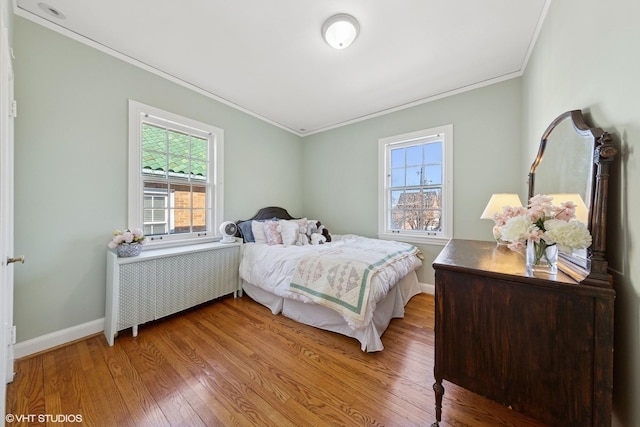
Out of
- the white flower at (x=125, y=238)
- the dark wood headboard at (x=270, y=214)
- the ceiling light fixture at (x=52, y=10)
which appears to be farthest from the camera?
the dark wood headboard at (x=270, y=214)

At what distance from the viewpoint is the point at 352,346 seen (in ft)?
6.31

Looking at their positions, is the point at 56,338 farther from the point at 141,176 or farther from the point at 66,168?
the point at 141,176

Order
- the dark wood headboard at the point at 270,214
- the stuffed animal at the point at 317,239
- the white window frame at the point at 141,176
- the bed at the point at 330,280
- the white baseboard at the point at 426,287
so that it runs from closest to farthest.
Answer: the bed at the point at 330,280, the white window frame at the point at 141,176, the white baseboard at the point at 426,287, the stuffed animal at the point at 317,239, the dark wood headboard at the point at 270,214

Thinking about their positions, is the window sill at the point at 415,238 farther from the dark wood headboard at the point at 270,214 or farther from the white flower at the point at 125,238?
the white flower at the point at 125,238

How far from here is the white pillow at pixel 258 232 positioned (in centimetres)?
308

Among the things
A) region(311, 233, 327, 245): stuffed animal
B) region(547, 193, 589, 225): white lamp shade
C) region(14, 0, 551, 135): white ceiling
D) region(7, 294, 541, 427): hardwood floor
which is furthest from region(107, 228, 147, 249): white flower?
region(547, 193, 589, 225): white lamp shade

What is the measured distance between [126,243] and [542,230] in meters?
2.96

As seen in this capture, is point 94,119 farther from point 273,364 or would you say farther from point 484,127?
point 484,127

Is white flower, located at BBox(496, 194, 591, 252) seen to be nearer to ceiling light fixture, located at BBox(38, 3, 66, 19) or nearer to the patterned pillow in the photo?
the patterned pillow

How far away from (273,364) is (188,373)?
600 millimetres

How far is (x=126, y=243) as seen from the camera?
6.69ft

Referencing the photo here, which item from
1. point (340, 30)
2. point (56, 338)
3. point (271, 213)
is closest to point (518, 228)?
point (340, 30)

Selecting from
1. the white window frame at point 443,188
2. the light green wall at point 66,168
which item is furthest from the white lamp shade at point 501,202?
the light green wall at point 66,168

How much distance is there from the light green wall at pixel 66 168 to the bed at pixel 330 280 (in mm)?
1458
